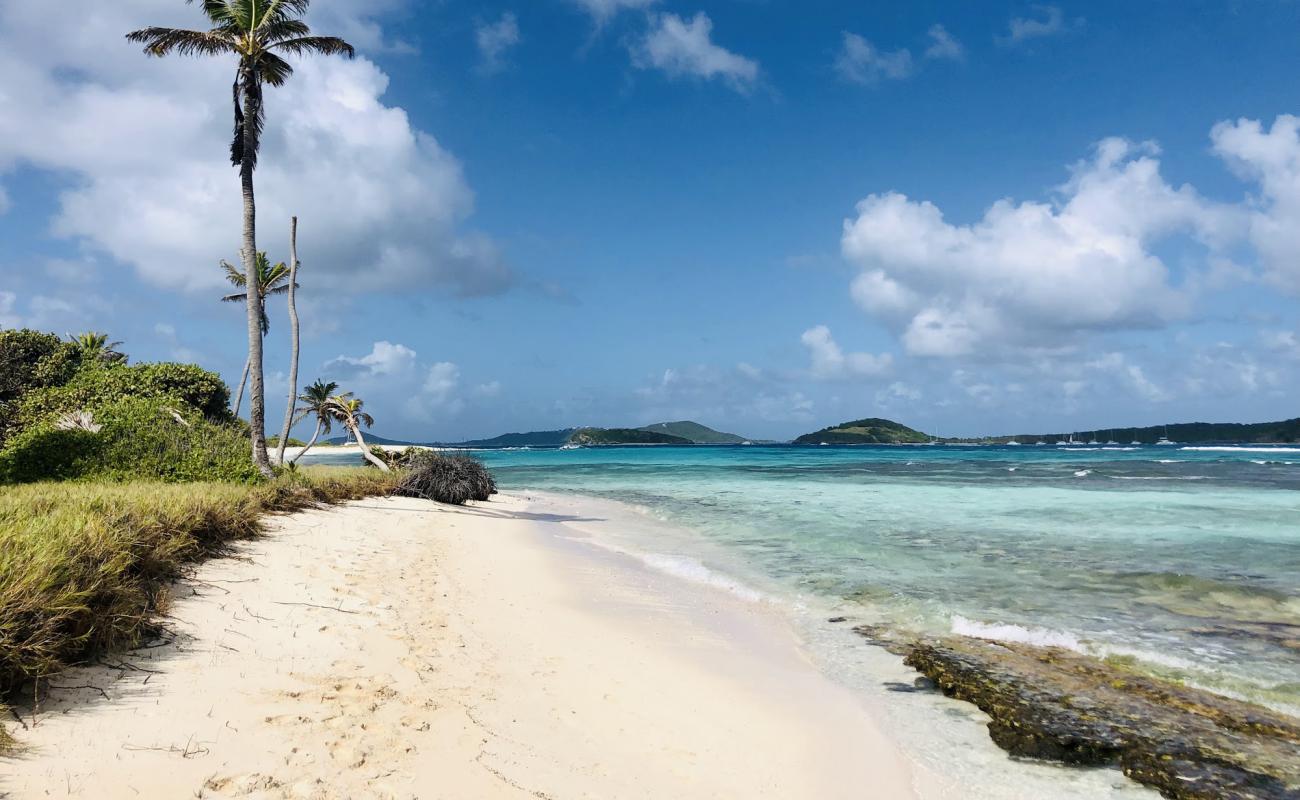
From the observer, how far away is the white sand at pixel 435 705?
11.8 feet

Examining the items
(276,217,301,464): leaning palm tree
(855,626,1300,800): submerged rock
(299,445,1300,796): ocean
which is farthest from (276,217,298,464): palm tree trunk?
(855,626,1300,800): submerged rock

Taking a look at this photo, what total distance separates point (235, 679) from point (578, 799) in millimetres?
2785

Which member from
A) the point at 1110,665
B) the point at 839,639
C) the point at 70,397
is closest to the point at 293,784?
the point at 839,639

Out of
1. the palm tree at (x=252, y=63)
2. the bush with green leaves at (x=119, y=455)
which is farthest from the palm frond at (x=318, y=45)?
the bush with green leaves at (x=119, y=455)

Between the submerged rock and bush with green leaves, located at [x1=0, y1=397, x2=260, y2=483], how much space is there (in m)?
14.6

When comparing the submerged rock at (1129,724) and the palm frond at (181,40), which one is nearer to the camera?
the submerged rock at (1129,724)

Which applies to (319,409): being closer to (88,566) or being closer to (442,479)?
(442,479)

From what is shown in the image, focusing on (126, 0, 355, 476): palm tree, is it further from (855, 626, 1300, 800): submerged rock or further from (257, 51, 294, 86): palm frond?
(855, 626, 1300, 800): submerged rock

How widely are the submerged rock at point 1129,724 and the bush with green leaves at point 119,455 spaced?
14604 mm

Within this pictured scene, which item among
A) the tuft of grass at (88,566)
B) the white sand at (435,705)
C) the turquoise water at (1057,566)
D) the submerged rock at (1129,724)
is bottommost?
the turquoise water at (1057,566)

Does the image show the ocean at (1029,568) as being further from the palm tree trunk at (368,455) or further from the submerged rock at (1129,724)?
the palm tree trunk at (368,455)

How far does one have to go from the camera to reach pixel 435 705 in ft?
15.6

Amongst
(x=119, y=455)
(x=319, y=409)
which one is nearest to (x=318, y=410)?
(x=319, y=409)

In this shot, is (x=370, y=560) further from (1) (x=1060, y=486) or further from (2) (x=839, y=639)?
(1) (x=1060, y=486)
